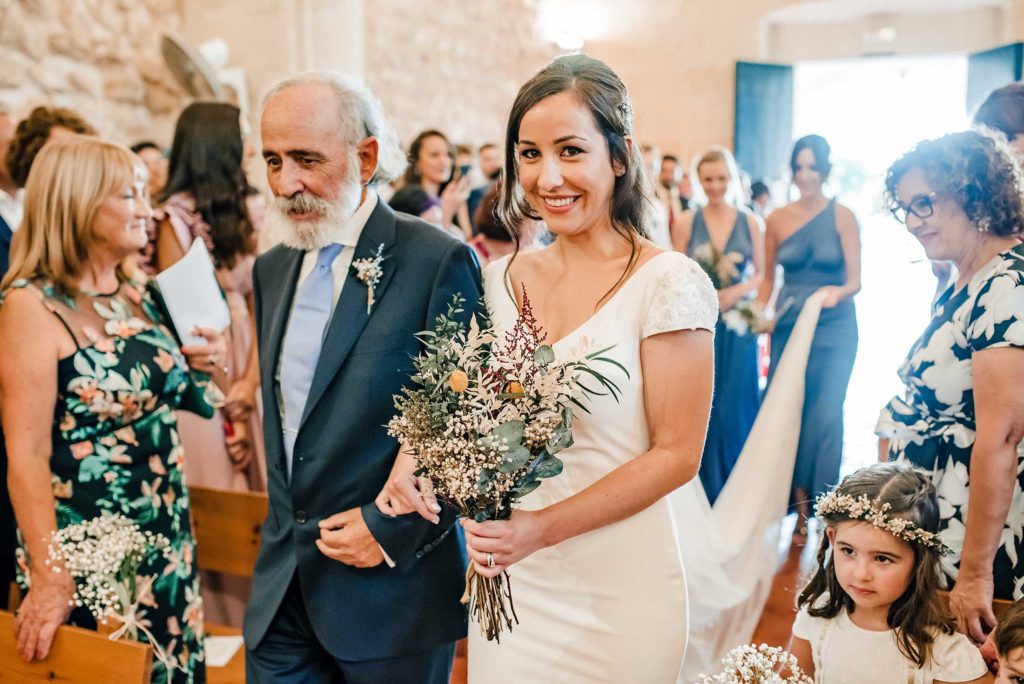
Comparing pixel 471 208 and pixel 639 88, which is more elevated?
pixel 639 88

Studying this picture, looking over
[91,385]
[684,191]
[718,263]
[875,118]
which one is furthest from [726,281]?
[875,118]

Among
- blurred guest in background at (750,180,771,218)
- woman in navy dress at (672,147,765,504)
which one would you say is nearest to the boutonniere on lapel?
woman in navy dress at (672,147,765,504)

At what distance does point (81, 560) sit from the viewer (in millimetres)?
1896

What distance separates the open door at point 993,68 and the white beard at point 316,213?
29.9 ft

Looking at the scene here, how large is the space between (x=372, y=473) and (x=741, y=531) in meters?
2.09

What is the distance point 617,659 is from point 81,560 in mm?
1162

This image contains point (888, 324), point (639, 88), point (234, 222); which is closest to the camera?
point (234, 222)

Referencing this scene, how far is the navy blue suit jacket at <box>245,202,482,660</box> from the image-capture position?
1.89m

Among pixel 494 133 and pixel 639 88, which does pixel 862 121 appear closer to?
pixel 639 88

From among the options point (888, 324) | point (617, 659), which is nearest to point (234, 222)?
point (617, 659)

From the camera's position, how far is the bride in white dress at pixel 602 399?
1.61 metres

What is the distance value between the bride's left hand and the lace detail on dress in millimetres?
414

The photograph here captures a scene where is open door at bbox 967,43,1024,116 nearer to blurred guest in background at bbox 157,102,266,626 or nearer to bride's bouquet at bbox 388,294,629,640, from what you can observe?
blurred guest in background at bbox 157,102,266,626

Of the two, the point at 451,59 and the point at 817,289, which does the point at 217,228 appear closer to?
the point at 817,289
